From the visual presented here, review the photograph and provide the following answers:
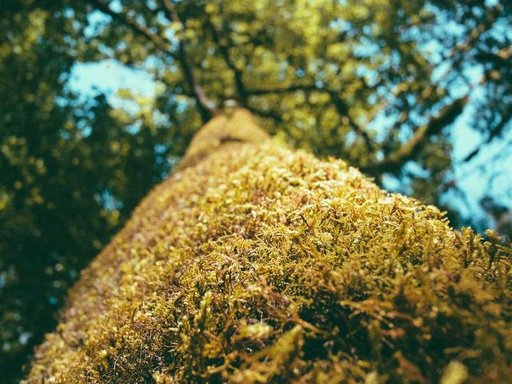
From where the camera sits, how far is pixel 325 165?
11.4ft

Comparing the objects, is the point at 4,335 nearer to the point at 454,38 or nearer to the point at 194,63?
the point at 194,63

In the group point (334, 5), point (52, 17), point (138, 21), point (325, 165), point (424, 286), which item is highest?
point (334, 5)

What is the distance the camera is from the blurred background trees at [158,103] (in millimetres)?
8758

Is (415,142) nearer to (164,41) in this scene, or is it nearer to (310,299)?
(164,41)

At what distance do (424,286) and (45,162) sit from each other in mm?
9911

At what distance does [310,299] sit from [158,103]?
10.3m

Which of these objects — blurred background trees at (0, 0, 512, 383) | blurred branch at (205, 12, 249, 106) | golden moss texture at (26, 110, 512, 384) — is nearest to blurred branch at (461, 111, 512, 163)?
blurred background trees at (0, 0, 512, 383)

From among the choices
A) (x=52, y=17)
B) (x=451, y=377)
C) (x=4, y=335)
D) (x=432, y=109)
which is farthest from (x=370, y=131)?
(x=451, y=377)

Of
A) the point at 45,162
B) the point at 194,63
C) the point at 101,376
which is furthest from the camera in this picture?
the point at 194,63

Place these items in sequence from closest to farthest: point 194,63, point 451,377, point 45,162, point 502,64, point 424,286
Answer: point 451,377
point 424,286
point 502,64
point 45,162
point 194,63

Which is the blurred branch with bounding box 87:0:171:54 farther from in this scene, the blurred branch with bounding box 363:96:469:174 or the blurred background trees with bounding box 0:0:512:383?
the blurred branch with bounding box 363:96:469:174

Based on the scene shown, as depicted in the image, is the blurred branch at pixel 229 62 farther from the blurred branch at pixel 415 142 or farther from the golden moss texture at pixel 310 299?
the golden moss texture at pixel 310 299

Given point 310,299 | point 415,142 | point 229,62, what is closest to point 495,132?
point 415,142

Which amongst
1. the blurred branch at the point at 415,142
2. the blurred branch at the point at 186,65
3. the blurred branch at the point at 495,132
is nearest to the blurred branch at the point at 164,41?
the blurred branch at the point at 186,65
